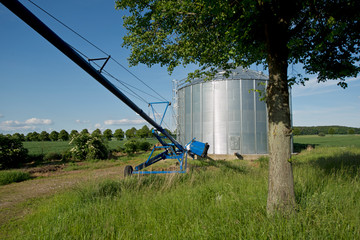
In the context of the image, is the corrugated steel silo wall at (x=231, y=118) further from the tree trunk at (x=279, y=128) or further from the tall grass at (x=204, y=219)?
the tree trunk at (x=279, y=128)

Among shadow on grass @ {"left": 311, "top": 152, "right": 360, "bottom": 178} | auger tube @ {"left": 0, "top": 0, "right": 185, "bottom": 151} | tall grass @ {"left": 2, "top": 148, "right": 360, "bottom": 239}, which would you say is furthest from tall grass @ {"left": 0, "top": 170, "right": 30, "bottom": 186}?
shadow on grass @ {"left": 311, "top": 152, "right": 360, "bottom": 178}

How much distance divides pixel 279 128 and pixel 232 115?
39.9 feet

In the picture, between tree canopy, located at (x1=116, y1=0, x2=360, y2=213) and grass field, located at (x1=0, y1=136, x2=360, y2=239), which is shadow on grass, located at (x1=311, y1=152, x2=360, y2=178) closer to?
grass field, located at (x1=0, y1=136, x2=360, y2=239)

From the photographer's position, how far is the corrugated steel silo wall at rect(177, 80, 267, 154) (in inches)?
596

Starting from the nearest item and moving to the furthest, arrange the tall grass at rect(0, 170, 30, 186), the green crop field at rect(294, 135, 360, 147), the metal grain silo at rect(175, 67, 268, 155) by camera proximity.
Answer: the tall grass at rect(0, 170, 30, 186) → the metal grain silo at rect(175, 67, 268, 155) → the green crop field at rect(294, 135, 360, 147)

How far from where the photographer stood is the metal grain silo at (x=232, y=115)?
1515cm

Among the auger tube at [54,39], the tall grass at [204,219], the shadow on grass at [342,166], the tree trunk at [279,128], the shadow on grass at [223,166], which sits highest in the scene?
the auger tube at [54,39]

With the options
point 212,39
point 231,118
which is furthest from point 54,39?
point 231,118

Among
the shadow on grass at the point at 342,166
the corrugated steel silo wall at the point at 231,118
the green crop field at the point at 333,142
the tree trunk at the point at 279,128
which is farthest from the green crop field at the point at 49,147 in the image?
the green crop field at the point at 333,142

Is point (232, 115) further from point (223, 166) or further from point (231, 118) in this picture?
point (223, 166)

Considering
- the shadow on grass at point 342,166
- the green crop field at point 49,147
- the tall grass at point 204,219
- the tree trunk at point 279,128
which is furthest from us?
the green crop field at point 49,147

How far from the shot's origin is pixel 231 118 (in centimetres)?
1541

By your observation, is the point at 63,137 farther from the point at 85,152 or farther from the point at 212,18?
the point at 212,18

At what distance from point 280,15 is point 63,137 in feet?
218
